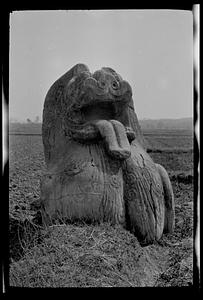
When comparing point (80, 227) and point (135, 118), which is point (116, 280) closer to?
point (80, 227)

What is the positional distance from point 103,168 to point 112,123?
0.41m

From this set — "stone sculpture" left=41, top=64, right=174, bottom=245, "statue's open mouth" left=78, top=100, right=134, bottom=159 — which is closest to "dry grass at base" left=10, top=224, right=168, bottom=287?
"stone sculpture" left=41, top=64, right=174, bottom=245

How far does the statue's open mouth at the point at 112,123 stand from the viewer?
441 cm

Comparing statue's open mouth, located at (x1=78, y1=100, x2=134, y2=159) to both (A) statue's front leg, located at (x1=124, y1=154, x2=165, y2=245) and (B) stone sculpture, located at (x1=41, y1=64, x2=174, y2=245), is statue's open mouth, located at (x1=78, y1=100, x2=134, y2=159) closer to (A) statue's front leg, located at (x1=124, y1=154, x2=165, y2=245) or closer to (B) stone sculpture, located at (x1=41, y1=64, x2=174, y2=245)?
(B) stone sculpture, located at (x1=41, y1=64, x2=174, y2=245)

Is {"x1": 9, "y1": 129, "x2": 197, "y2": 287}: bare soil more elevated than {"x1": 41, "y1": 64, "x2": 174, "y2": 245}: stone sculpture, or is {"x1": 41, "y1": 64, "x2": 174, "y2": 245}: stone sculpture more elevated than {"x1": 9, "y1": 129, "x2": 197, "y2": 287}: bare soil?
{"x1": 41, "y1": 64, "x2": 174, "y2": 245}: stone sculpture

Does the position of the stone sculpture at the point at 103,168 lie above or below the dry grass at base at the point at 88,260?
above

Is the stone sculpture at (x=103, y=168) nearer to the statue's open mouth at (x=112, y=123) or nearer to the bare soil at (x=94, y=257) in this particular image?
the statue's open mouth at (x=112, y=123)

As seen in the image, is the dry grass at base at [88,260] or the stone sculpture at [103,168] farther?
the stone sculpture at [103,168]

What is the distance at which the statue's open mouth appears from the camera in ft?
14.5

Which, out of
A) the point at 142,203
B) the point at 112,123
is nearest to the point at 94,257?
the point at 142,203

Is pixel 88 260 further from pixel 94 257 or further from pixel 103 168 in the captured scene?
pixel 103 168

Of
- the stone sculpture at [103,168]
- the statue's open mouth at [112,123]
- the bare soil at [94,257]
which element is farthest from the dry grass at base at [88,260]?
the statue's open mouth at [112,123]

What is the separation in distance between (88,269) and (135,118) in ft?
5.65

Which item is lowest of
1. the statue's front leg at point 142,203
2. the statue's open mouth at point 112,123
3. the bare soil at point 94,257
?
the bare soil at point 94,257
